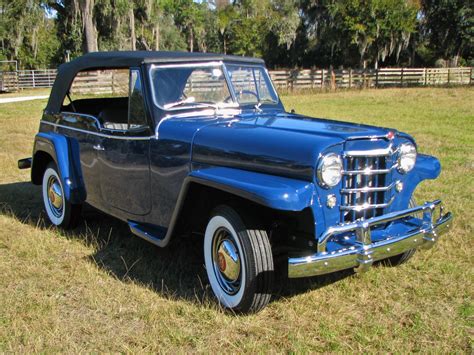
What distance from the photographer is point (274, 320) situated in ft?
10.5

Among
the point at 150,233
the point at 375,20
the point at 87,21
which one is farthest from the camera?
the point at 375,20

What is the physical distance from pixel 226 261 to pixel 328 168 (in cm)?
91

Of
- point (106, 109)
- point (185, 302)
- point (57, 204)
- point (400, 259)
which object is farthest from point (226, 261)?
point (57, 204)

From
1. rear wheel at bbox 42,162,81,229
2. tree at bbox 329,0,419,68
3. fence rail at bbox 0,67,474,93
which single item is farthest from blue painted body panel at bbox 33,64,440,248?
tree at bbox 329,0,419,68

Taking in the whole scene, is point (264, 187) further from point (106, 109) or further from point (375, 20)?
point (375, 20)

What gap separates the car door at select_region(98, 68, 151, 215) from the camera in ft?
12.8

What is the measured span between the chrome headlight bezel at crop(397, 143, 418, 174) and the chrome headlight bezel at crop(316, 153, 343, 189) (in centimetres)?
→ 63

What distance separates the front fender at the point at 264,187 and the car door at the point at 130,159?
0.80m

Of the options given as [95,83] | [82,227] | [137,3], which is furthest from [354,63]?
[82,227]

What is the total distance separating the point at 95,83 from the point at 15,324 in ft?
21.4

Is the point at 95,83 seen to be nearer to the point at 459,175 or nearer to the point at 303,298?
the point at 459,175

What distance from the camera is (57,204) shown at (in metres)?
5.20

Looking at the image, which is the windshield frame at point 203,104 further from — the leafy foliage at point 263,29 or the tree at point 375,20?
the tree at point 375,20

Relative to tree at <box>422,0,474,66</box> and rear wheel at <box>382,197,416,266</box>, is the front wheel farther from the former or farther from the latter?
tree at <box>422,0,474,66</box>
